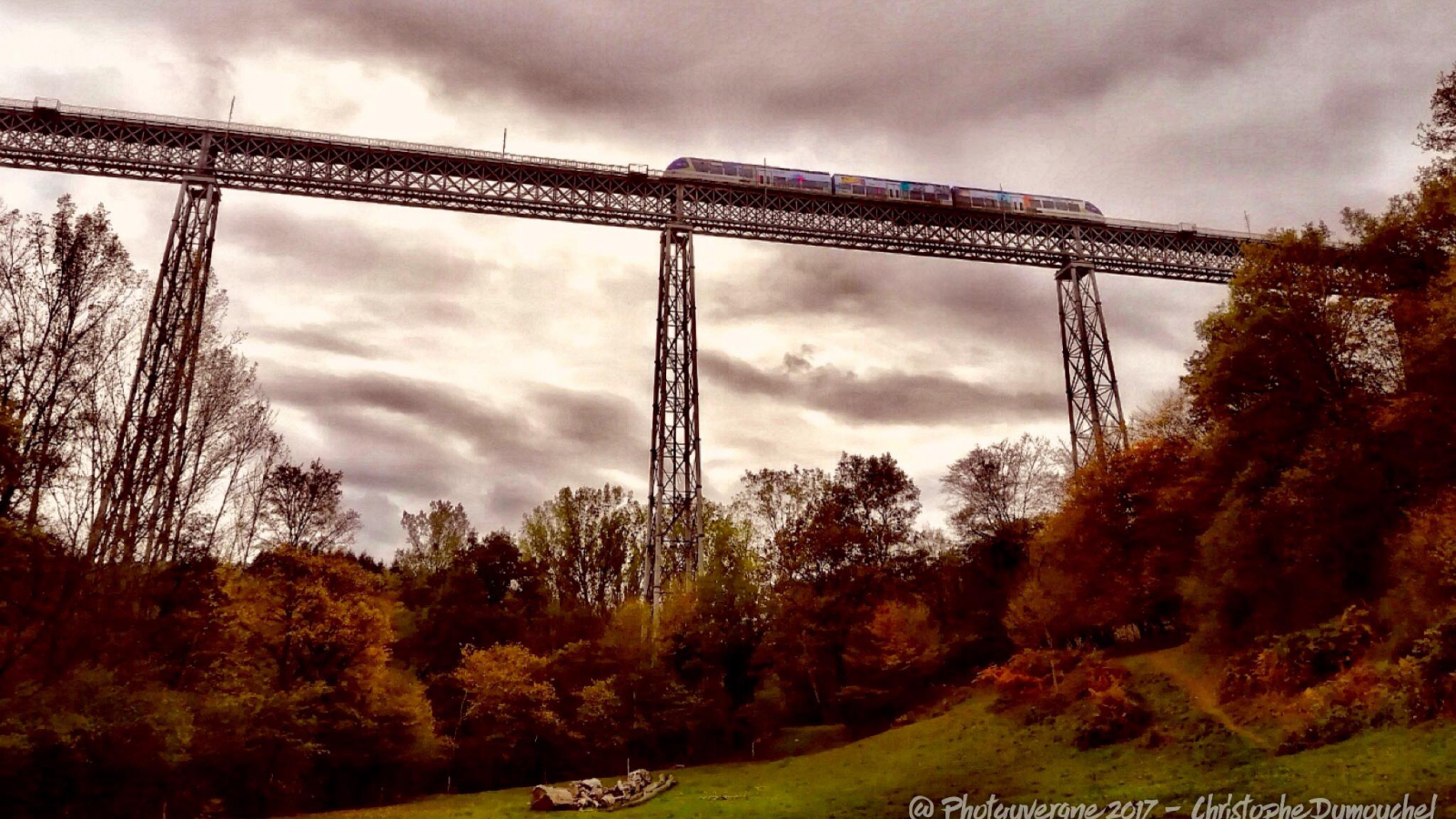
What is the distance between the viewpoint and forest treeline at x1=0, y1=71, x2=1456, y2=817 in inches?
565

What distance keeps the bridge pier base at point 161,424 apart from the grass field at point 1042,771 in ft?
34.5

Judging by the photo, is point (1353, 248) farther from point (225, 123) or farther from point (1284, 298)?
point (225, 123)

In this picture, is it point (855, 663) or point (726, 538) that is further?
point (726, 538)

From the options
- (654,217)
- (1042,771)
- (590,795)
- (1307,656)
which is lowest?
(590,795)

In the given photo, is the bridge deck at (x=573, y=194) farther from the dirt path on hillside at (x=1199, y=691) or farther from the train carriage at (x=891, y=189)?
the dirt path on hillside at (x=1199, y=691)

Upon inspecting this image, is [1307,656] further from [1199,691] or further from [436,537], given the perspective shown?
[436,537]

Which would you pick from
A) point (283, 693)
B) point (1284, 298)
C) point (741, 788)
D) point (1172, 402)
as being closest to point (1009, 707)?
point (741, 788)

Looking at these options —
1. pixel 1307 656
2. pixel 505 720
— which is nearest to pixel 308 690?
pixel 505 720

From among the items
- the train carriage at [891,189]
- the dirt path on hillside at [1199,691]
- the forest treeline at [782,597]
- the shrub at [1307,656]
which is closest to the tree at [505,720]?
the forest treeline at [782,597]

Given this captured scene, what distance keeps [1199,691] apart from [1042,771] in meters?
5.63

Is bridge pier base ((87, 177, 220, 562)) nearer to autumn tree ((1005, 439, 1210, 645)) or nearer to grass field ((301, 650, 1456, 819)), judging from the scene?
grass field ((301, 650, 1456, 819))

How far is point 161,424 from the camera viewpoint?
2545cm

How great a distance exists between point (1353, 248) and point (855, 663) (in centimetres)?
2247

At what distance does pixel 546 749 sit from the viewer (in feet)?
105
